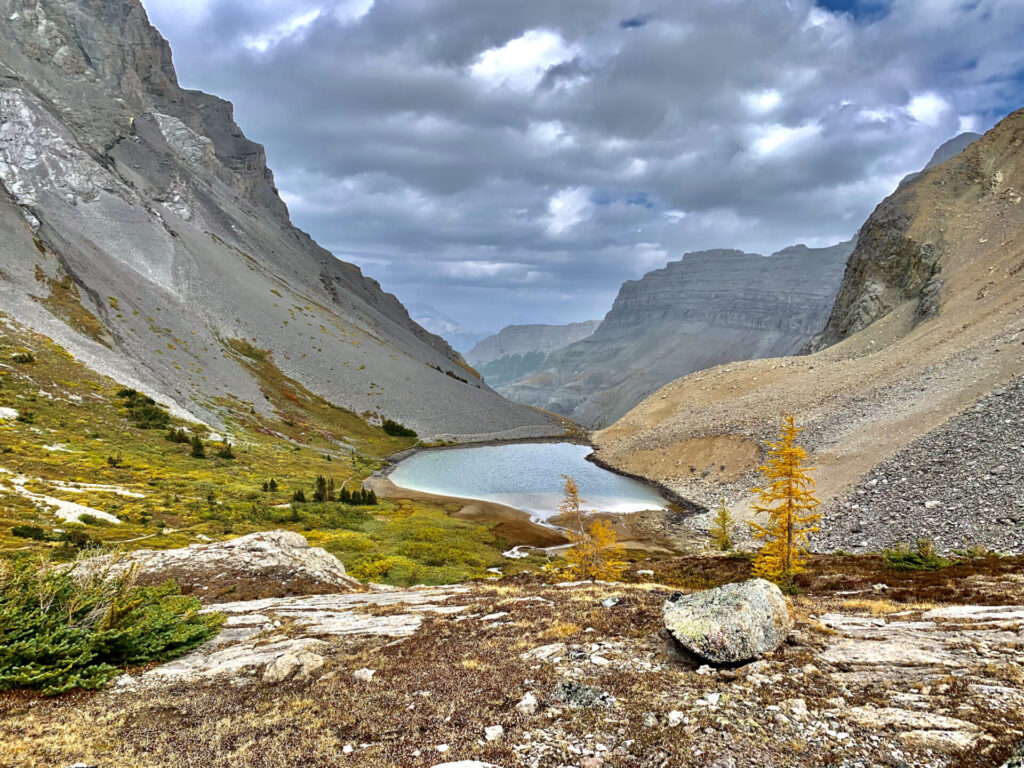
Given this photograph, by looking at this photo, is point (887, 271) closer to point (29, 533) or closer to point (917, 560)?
point (917, 560)

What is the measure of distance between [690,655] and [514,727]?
438 cm

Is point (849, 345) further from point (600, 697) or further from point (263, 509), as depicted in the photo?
point (600, 697)

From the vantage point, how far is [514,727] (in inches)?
353

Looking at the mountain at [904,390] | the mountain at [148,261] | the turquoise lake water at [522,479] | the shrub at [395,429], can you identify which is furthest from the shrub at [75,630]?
the shrub at [395,429]

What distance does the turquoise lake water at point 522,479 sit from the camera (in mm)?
70188

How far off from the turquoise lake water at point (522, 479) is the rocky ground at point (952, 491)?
27.3 m

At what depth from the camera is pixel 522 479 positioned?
85875mm

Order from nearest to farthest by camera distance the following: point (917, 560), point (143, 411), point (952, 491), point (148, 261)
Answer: point (917, 560) → point (952, 491) → point (143, 411) → point (148, 261)

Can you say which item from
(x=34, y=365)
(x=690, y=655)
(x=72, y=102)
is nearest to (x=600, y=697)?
(x=690, y=655)

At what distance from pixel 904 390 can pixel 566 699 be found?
66.0 metres

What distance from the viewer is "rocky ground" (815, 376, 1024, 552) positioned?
106ft

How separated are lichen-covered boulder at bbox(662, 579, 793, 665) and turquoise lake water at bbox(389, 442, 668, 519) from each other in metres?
52.4

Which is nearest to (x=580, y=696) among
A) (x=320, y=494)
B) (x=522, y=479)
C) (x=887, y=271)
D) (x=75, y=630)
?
(x=75, y=630)

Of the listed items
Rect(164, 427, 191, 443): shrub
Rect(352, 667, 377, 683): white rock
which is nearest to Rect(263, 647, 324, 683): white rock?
Rect(352, 667, 377, 683): white rock
